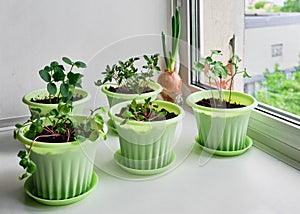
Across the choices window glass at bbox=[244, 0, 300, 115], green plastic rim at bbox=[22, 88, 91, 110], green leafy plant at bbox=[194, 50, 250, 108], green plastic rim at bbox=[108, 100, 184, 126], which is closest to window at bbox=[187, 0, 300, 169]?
window glass at bbox=[244, 0, 300, 115]

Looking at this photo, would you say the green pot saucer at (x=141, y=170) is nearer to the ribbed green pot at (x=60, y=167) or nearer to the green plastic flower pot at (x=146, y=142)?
the green plastic flower pot at (x=146, y=142)

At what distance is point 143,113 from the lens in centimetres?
94

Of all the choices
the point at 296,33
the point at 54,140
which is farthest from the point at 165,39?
the point at 54,140

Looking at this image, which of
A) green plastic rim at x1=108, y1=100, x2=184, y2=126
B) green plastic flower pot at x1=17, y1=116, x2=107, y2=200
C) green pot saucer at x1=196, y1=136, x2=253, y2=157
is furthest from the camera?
green pot saucer at x1=196, y1=136, x2=253, y2=157

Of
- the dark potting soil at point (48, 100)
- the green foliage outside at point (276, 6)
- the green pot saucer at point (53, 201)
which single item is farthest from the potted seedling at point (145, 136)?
the green foliage outside at point (276, 6)

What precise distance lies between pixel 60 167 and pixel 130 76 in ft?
1.30

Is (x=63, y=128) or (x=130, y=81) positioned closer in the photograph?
(x=63, y=128)

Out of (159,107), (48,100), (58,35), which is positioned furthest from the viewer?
(58,35)

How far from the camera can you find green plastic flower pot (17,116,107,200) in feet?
2.56

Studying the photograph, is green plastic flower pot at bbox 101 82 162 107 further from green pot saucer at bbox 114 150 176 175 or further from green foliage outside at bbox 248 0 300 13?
green foliage outside at bbox 248 0 300 13

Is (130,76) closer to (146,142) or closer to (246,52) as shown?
(146,142)

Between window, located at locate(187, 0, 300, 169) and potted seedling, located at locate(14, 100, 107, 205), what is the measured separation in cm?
44

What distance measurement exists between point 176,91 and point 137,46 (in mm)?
177

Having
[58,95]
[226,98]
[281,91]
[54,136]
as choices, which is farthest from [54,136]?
[281,91]
